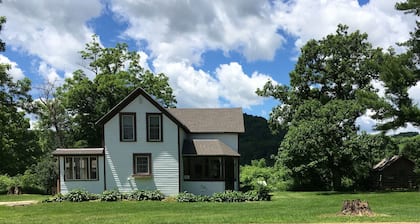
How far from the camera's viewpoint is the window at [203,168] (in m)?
32.9

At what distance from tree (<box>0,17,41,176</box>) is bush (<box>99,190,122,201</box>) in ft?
42.8

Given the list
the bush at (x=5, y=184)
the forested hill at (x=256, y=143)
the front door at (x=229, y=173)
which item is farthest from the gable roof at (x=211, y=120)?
the forested hill at (x=256, y=143)

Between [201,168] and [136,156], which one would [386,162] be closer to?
[201,168]

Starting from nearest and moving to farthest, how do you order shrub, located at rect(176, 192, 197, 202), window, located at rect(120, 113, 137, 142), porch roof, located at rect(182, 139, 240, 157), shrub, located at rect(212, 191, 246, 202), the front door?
shrub, located at rect(212, 191, 246, 202)
shrub, located at rect(176, 192, 197, 202)
window, located at rect(120, 113, 137, 142)
porch roof, located at rect(182, 139, 240, 157)
the front door

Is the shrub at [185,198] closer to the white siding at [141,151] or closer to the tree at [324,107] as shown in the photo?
the white siding at [141,151]

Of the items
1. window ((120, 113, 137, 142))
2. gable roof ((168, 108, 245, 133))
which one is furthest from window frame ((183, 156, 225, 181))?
window ((120, 113, 137, 142))

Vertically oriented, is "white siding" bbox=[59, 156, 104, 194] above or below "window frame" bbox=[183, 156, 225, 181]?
below

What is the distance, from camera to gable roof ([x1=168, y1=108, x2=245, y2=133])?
35.4 m

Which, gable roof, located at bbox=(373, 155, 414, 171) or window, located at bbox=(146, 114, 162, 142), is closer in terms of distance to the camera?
window, located at bbox=(146, 114, 162, 142)

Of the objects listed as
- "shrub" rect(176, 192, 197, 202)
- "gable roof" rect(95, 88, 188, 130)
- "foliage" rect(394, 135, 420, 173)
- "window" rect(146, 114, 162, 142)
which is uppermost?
"gable roof" rect(95, 88, 188, 130)

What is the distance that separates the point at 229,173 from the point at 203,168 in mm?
1866

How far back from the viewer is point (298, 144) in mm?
37125

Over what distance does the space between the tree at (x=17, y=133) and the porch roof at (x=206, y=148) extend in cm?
1536

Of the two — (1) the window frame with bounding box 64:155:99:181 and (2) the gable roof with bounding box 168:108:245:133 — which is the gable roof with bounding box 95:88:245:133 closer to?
(2) the gable roof with bounding box 168:108:245:133
